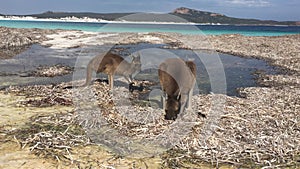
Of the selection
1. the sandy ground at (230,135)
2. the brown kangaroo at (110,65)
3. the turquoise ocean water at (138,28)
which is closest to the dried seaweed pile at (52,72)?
the sandy ground at (230,135)

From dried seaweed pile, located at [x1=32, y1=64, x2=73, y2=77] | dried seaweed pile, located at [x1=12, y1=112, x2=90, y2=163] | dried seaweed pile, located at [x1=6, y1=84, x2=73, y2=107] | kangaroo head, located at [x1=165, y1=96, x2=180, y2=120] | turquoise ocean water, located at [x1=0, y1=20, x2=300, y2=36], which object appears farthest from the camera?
turquoise ocean water, located at [x1=0, y1=20, x2=300, y2=36]

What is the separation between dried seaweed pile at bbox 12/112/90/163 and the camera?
604 centimetres

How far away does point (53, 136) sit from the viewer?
664 cm

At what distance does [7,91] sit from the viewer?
10.5 meters

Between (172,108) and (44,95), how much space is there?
15.5 ft

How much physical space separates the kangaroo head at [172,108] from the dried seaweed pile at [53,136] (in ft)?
6.14

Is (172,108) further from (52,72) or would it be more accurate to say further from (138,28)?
(138,28)

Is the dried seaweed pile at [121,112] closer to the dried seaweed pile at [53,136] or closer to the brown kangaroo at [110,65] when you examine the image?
the dried seaweed pile at [53,136]

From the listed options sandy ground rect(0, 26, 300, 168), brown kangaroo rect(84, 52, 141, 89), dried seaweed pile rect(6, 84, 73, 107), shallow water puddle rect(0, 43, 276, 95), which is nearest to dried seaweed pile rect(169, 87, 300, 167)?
sandy ground rect(0, 26, 300, 168)

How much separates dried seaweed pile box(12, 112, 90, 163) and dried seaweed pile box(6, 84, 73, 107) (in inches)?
49.6

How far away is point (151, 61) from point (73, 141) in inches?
518

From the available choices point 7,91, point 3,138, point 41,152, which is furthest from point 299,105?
point 7,91

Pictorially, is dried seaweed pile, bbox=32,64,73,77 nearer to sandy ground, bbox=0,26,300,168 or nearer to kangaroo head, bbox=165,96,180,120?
sandy ground, bbox=0,26,300,168

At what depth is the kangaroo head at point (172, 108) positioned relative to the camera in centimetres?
716
